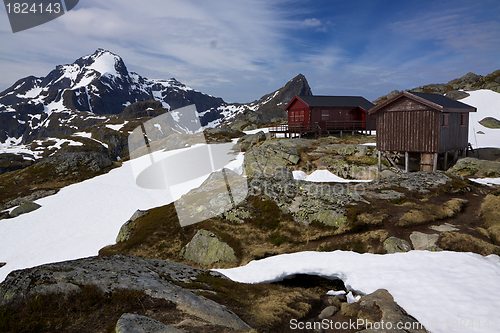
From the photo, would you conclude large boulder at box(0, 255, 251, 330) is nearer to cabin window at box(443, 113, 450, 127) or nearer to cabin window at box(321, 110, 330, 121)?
cabin window at box(443, 113, 450, 127)

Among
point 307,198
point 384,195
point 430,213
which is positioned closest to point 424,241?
point 430,213

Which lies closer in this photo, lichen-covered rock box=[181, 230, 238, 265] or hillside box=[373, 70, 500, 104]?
lichen-covered rock box=[181, 230, 238, 265]

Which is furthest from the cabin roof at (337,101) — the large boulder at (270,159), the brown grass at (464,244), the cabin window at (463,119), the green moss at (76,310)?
the green moss at (76,310)

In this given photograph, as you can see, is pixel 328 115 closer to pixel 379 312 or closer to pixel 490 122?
pixel 490 122

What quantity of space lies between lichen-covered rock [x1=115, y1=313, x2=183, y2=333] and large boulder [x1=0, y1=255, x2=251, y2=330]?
106cm

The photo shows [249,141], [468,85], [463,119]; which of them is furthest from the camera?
[468,85]

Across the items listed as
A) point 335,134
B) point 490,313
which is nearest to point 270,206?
→ point 490,313

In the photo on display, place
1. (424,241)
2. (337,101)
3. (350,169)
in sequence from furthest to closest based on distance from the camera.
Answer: (337,101) → (350,169) → (424,241)

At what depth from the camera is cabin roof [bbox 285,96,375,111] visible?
5169cm

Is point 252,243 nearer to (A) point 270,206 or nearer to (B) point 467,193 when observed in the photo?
(A) point 270,206

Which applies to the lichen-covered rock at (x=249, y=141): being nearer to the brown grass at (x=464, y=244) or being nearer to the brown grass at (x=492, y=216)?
the brown grass at (x=492, y=216)

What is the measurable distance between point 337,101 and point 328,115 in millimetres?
5196

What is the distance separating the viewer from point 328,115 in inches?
2037

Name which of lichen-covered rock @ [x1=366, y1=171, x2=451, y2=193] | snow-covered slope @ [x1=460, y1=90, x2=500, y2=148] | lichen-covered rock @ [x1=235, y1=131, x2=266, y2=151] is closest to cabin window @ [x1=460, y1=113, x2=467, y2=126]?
lichen-covered rock @ [x1=366, y1=171, x2=451, y2=193]
